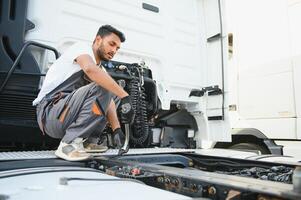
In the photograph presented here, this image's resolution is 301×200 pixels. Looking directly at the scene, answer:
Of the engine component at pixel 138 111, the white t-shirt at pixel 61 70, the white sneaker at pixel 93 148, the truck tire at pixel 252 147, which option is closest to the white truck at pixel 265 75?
the truck tire at pixel 252 147

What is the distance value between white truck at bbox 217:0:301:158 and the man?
218 cm

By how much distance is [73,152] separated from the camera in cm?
201

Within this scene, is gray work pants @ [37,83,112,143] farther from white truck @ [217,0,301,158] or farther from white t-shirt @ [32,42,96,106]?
white truck @ [217,0,301,158]

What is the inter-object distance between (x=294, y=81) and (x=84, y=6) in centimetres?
242

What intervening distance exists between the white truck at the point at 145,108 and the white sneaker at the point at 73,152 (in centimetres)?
6

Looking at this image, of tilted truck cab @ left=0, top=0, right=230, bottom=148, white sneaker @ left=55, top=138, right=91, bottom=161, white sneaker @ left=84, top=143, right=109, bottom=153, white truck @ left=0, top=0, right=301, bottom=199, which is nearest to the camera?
white truck @ left=0, top=0, right=301, bottom=199

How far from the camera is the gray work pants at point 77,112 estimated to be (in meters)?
2.23

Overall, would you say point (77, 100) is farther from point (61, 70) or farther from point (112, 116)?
point (112, 116)

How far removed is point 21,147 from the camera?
260cm

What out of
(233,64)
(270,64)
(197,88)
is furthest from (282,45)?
(197,88)

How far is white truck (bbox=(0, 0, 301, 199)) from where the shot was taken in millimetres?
1229

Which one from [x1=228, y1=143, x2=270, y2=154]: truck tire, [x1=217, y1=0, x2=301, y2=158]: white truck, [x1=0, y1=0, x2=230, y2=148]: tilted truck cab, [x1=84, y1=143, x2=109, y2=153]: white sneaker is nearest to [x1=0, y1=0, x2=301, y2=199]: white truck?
[x1=0, y1=0, x2=230, y2=148]: tilted truck cab

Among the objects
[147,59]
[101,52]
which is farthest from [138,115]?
[101,52]

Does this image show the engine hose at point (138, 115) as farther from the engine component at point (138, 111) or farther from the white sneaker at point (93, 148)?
the white sneaker at point (93, 148)
